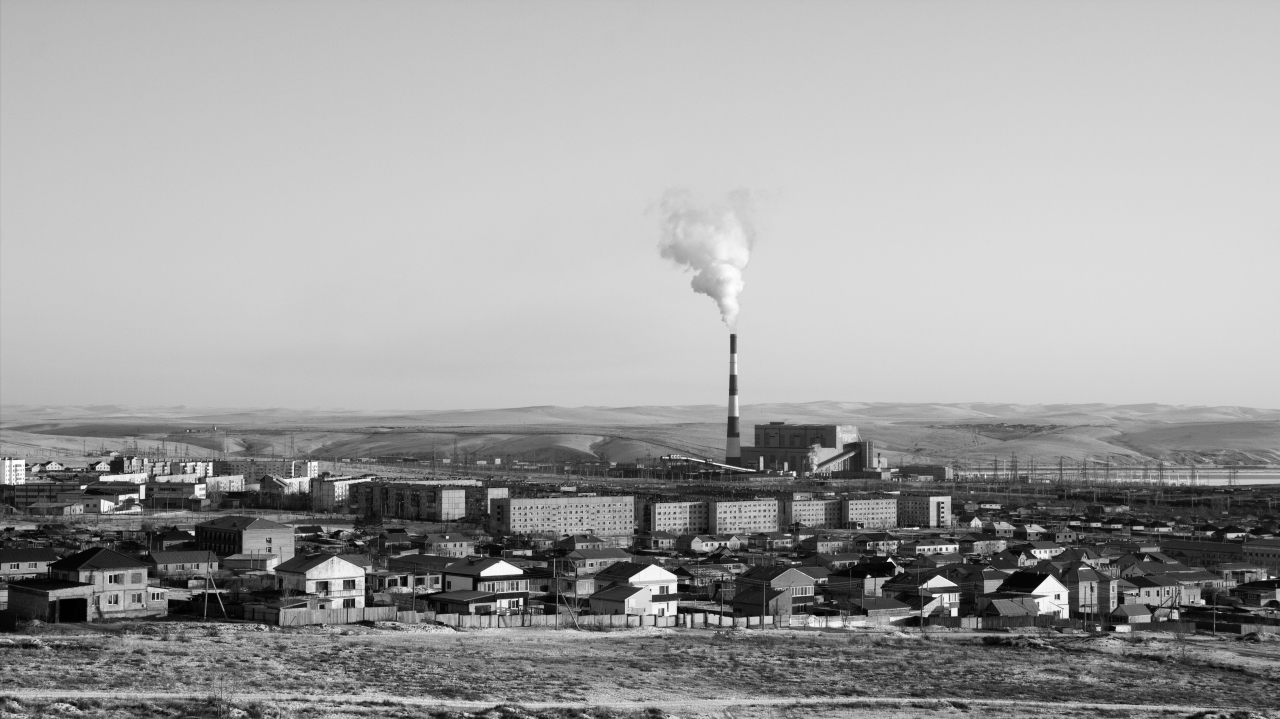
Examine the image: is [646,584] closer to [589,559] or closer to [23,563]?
[589,559]

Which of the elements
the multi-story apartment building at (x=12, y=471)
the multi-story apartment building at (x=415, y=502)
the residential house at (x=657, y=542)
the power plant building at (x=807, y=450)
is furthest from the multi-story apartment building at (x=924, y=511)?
the multi-story apartment building at (x=12, y=471)

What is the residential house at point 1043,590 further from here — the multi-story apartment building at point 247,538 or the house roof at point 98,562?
the multi-story apartment building at point 247,538

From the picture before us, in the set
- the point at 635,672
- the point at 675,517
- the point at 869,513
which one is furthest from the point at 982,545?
the point at 635,672

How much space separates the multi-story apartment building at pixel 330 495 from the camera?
2391 inches

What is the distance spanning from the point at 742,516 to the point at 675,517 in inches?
95.5

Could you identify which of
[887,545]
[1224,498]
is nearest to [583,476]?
[1224,498]

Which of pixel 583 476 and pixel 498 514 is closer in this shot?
pixel 498 514

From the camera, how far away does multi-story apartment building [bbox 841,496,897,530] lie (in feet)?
182

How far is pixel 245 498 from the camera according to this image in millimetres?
64125

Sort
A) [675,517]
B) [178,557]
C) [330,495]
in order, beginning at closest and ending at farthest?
[178,557] < [675,517] < [330,495]

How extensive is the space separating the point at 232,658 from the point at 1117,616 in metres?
15.0

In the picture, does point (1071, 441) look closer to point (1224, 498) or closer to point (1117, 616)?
point (1224, 498)

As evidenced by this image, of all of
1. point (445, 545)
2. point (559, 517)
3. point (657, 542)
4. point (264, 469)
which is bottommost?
point (264, 469)

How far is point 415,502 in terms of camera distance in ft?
186
